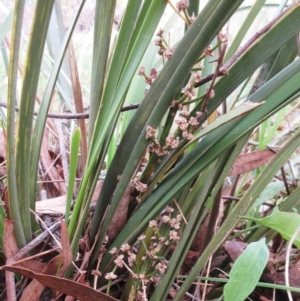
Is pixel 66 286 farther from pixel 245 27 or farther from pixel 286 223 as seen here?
pixel 245 27

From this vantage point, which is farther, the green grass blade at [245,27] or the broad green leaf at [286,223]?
the green grass blade at [245,27]

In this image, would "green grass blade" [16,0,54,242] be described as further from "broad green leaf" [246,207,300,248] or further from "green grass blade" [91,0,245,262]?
"broad green leaf" [246,207,300,248]

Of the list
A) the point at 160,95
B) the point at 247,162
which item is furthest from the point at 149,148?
the point at 247,162

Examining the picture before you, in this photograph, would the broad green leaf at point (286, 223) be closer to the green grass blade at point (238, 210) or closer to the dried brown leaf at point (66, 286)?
the green grass blade at point (238, 210)

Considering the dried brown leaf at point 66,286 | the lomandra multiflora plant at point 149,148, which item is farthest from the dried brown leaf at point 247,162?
the dried brown leaf at point 66,286

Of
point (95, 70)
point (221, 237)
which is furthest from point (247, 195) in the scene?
point (95, 70)

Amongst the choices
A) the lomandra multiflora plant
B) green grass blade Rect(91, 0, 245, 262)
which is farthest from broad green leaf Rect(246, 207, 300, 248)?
green grass blade Rect(91, 0, 245, 262)

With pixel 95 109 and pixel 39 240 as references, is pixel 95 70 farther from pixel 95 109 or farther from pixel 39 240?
pixel 39 240

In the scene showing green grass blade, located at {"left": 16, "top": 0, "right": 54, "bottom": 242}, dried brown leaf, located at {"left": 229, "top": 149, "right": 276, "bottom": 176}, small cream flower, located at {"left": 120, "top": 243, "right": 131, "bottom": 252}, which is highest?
green grass blade, located at {"left": 16, "top": 0, "right": 54, "bottom": 242}
